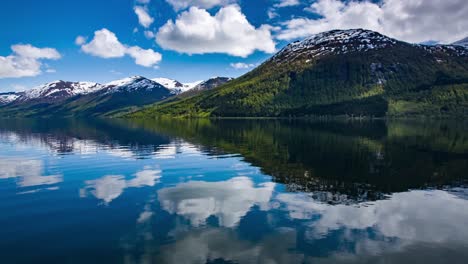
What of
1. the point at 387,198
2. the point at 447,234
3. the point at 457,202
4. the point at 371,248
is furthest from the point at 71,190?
the point at 457,202

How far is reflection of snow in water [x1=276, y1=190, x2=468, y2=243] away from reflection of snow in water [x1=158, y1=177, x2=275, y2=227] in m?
3.95

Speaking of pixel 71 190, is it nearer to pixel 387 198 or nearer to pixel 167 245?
pixel 167 245

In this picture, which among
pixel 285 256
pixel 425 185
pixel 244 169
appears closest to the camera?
pixel 285 256

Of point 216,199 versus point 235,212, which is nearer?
point 235,212

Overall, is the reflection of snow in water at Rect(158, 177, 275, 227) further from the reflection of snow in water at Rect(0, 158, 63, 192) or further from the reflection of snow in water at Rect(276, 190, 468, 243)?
the reflection of snow in water at Rect(0, 158, 63, 192)

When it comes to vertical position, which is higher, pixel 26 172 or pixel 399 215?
pixel 26 172

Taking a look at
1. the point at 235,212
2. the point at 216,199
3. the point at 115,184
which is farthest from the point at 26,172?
the point at 235,212

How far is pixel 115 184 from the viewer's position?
49656 mm

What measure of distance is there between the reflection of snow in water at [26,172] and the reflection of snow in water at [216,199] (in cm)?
2056

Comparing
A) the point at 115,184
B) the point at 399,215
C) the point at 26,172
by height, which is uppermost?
the point at 26,172

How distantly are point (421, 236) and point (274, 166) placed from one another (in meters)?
36.2

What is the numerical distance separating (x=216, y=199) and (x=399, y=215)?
20.3m

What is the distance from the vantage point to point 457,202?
134 ft

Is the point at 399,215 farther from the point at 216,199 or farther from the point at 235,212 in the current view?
the point at 216,199
